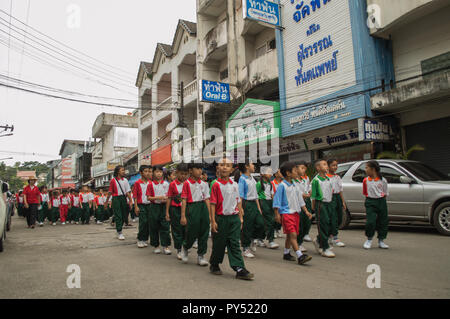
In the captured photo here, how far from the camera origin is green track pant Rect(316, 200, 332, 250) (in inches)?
235

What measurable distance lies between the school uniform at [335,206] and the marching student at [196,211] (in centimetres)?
230

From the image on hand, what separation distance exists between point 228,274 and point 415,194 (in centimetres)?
548

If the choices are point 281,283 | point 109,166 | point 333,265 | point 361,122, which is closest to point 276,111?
point 361,122

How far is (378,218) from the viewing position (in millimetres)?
6438

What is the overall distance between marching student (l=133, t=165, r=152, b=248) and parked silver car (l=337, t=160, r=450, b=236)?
5.36m

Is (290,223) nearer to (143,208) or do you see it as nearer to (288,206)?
(288,206)

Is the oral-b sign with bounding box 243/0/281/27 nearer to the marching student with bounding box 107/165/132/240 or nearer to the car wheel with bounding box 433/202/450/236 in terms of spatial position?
the marching student with bounding box 107/165/132/240

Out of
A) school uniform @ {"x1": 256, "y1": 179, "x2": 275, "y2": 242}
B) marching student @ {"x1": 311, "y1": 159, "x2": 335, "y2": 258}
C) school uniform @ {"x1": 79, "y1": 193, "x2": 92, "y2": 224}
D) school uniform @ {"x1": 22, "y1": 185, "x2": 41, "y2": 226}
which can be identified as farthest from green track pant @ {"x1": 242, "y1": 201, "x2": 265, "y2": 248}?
school uniform @ {"x1": 79, "y1": 193, "x2": 92, "y2": 224}

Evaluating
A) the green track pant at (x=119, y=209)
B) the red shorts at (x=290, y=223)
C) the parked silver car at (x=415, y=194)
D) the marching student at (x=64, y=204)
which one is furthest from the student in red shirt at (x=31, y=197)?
the parked silver car at (x=415, y=194)

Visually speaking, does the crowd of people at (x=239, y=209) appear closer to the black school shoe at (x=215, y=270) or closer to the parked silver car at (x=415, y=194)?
the black school shoe at (x=215, y=270)

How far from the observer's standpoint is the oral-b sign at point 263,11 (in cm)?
1506

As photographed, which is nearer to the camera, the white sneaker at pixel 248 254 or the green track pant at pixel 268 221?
the white sneaker at pixel 248 254

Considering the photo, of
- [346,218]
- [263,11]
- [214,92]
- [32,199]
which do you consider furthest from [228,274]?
[214,92]

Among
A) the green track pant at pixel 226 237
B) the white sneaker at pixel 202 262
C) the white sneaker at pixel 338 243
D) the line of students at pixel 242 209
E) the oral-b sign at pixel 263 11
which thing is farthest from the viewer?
the oral-b sign at pixel 263 11
